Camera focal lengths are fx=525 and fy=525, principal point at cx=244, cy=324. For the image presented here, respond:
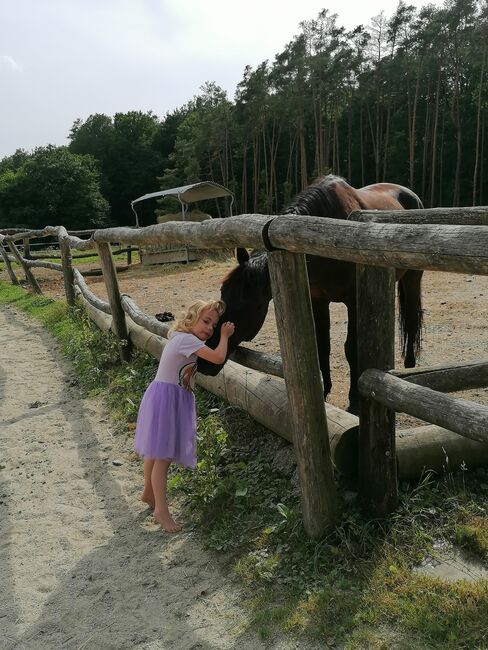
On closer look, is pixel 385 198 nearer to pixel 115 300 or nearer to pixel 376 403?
pixel 376 403

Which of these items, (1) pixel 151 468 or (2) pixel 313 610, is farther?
(1) pixel 151 468

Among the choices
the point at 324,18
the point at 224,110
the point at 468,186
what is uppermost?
the point at 324,18

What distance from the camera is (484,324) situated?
6.48m

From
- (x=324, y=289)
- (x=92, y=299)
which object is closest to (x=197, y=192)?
(x=92, y=299)

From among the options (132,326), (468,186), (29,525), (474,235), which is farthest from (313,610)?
(468,186)

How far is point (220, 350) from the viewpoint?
122 inches

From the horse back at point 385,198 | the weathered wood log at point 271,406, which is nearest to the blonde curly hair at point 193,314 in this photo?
the weathered wood log at point 271,406

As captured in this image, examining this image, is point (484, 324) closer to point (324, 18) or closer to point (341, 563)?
point (341, 563)

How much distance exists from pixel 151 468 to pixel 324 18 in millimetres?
42246

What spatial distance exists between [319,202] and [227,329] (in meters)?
1.21

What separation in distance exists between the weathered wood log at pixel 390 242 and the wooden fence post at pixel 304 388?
189 millimetres

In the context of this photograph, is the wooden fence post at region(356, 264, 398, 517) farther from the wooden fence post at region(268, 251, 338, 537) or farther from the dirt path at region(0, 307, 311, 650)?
the dirt path at region(0, 307, 311, 650)

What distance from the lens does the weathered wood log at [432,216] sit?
9.56 ft

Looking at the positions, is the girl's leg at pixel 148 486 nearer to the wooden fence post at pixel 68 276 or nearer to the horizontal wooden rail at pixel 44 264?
the wooden fence post at pixel 68 276
